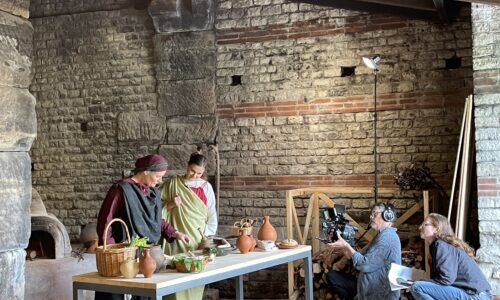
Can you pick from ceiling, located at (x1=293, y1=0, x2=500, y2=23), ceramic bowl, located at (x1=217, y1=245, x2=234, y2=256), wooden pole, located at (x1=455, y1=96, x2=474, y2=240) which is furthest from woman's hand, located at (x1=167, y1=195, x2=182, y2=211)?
ceiling, located at (x1=293, y1=0, x2=500, y2=23)

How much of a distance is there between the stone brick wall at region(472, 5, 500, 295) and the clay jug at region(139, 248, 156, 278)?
3.28m

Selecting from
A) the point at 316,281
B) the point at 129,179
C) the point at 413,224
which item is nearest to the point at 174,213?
the point at 129,179

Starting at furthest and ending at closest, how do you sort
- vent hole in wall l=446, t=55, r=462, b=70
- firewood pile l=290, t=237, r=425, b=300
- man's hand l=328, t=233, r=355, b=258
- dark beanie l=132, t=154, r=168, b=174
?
1. vent hole in wall l=446, t=55, r=462, b=70
2. firewood pile l=290, t=237, r=425, b=300
3. man's hand l=328, t=233, r=355, b=258
4. dark beanie l=132, t=154, r=168, b=174

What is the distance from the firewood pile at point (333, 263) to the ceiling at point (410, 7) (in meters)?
2.38

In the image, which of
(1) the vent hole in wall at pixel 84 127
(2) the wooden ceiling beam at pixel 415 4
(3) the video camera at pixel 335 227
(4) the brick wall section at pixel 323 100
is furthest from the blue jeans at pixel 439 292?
(1) the vent hole in wall at pixel 84 127

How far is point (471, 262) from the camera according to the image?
14.7 ft

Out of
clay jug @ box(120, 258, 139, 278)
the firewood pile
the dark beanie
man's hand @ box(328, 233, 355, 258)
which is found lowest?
the firewood pile

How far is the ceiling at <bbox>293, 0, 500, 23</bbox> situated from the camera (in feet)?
20.6

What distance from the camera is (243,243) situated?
4.36 metres

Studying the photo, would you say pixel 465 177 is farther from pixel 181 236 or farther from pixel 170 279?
pixel 170 279

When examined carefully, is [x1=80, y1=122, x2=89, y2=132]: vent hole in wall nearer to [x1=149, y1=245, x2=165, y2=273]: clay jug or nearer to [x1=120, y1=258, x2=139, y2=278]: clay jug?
[x1=149, y1=245, x2=165, y2=273]: clay jug

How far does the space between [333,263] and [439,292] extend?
183 cm

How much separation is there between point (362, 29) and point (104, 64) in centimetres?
341

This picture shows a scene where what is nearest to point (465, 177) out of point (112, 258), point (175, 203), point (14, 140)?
point (175, 203)
